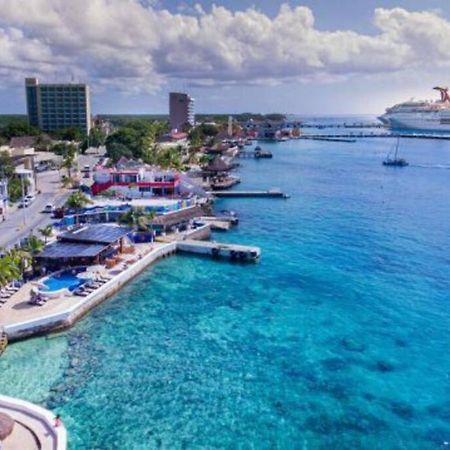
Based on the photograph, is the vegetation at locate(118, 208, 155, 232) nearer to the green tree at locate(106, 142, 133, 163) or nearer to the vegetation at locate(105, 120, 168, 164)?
the vegetation at locate(105, 120, 168, 164)

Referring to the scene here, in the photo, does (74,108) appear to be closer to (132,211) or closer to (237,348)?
(132,211)

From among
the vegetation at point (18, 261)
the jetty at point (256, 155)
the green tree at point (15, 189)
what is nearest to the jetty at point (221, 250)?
the vegetation at point (18, 261)

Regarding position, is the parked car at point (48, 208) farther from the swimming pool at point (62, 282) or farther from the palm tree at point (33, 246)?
the swimming pool at point (62, 282)

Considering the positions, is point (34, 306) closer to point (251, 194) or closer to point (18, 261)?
point (18, 261)

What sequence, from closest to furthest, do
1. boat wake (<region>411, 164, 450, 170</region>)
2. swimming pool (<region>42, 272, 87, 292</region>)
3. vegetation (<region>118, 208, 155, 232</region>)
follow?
swimming pool (<region>42, 272, 87, 292</region>)
vegetation (<region>118, 208, 155, 232</region>)
boat wake (<region>411, 164, 450, 170</region>)

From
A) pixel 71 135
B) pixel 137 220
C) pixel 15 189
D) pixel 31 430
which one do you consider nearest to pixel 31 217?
pixel 15 189

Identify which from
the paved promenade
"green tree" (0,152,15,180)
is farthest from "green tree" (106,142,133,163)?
the paved promenade
